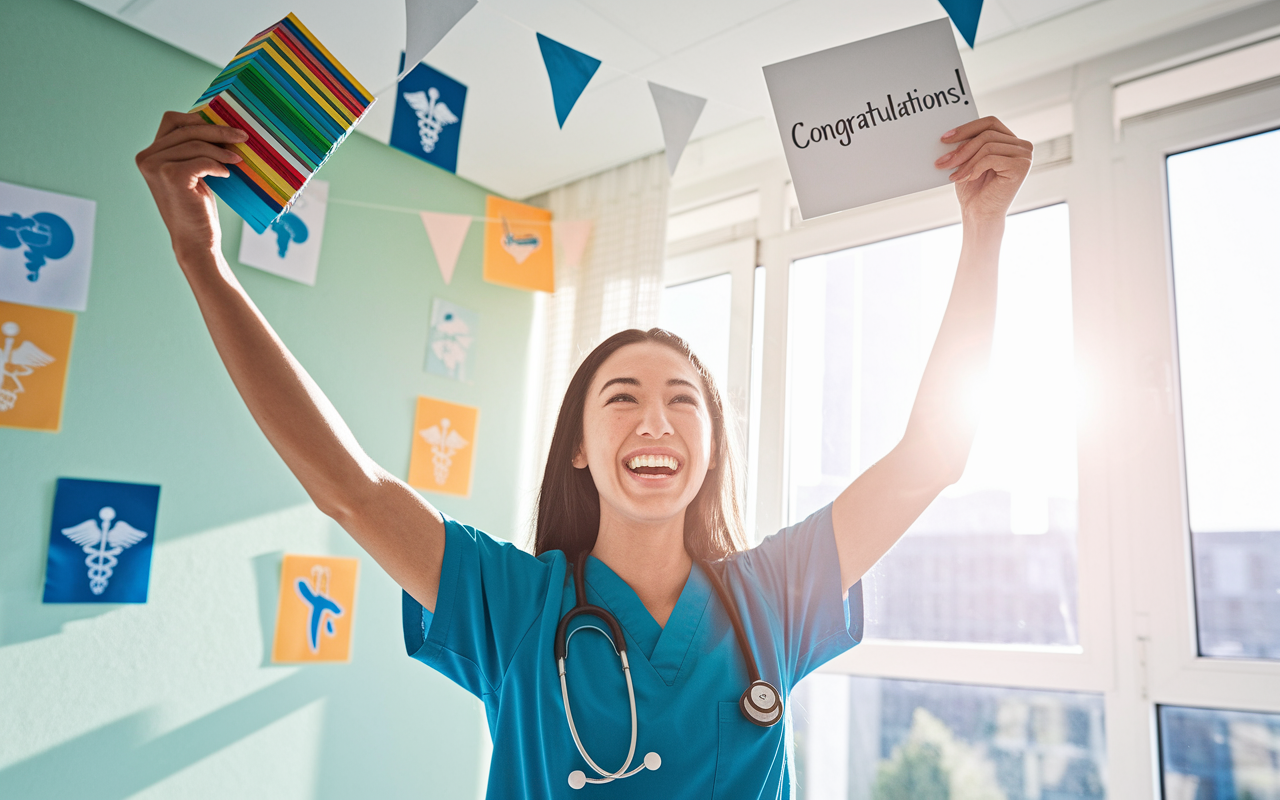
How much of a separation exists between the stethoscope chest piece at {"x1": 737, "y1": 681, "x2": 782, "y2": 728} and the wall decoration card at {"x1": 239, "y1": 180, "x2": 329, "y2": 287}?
1.70 metres

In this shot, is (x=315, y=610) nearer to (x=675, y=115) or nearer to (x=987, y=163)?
Result: (x=675, y=115)

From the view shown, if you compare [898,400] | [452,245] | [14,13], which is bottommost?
[898,400]

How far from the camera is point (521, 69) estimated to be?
212 centimetres

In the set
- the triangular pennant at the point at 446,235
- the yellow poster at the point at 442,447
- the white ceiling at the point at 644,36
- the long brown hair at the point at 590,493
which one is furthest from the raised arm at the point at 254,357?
the triangular pennant at the point at 446,235

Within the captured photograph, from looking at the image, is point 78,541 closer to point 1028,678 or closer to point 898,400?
point 898,400

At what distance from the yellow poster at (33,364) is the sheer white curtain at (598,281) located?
1194 mm

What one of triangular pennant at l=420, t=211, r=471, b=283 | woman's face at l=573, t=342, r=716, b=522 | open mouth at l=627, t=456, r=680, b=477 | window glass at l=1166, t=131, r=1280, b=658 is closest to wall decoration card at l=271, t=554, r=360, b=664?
triangular pennant at l=420, t=211, r=471, b=283

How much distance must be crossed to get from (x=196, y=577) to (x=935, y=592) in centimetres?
171

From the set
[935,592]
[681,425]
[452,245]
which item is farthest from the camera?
[452,245]

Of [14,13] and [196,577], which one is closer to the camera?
[14,13]

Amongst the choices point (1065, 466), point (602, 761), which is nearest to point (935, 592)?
point (1065, 466)

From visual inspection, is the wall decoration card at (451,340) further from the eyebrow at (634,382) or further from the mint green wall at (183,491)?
the eyebrow at (634,382)

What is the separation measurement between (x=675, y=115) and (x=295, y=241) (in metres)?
1.04

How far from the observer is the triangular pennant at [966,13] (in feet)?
4.84
